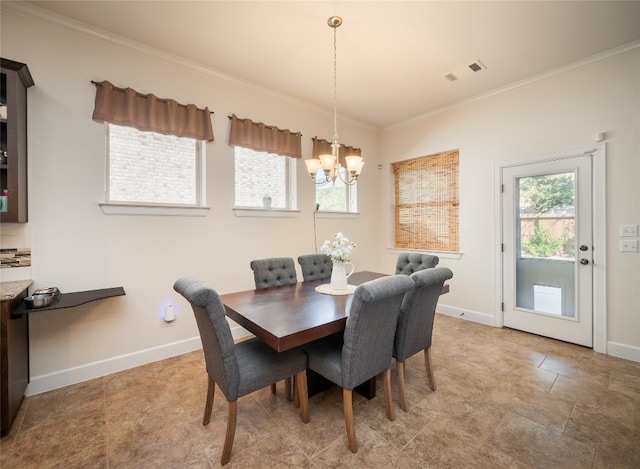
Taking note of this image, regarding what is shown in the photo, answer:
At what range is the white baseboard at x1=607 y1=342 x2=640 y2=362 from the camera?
8.86 feet

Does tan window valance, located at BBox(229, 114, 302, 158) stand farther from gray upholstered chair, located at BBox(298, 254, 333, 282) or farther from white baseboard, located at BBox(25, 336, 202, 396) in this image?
white baseboard, located at BBox(25, 336, 202, 396)

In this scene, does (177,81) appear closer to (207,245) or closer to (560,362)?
(207,245)

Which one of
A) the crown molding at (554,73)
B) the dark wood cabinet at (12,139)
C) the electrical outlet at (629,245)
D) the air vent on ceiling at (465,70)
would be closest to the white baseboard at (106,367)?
the dark wood cabinet at (12,139)

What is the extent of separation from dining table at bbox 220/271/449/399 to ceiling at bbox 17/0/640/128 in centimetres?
231

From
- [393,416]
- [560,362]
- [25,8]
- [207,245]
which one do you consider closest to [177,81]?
[25,8]

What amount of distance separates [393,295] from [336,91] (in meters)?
3.00

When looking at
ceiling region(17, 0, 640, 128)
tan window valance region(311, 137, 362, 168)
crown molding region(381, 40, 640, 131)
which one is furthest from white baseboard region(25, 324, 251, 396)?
crown molding region(381, 40, 640, 131)

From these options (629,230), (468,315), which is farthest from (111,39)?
(629,230)

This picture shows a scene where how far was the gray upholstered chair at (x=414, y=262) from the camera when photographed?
9.36 feet

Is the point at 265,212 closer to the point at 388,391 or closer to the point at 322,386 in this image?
the point at 322,386

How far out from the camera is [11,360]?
1.83m

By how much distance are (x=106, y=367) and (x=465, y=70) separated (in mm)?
4731

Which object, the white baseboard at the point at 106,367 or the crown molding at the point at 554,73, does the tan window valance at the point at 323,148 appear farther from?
the white baseboard at the point at 106,367

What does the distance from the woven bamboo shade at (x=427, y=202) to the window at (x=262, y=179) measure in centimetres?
200
